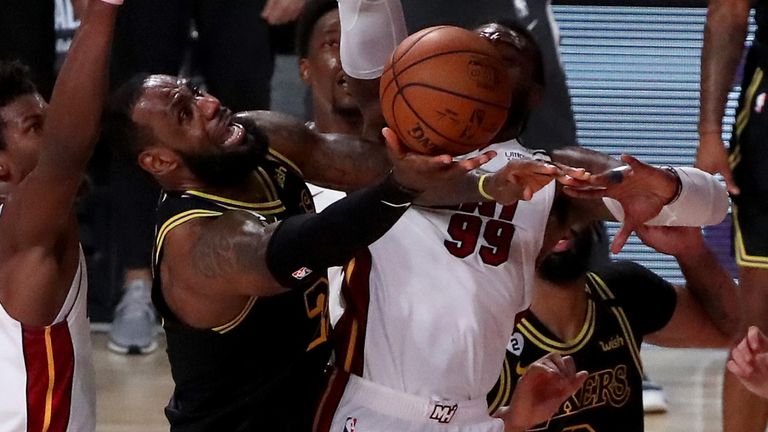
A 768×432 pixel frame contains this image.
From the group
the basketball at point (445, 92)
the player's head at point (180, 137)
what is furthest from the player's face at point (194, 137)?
the basketball at point (445, 92)

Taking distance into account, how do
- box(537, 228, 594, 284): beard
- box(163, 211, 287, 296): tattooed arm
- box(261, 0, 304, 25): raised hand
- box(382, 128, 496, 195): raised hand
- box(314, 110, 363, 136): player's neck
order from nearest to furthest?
box(382, 128, 496, 195): raised hand < box(163, 211, 287, 296): tattooed arm < box(537, 228, 594, 284): beard < box(314, 110, 363, 136): player's neck < box(261, 0, 304, 25): raised hand

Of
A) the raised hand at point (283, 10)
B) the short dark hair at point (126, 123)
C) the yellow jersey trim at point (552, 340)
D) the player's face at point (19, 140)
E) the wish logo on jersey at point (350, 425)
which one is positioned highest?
the short dark hair at point (126, 123)

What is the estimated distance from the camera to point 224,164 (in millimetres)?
3287

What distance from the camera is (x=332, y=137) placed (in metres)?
3.79

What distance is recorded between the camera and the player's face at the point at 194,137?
3.29 meters

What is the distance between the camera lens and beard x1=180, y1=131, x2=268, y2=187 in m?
3.28

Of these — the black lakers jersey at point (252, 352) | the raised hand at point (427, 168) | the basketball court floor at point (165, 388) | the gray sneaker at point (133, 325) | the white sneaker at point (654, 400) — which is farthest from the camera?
the gray sneaker at point (133, 325)

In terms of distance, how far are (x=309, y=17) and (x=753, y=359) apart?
194 cm

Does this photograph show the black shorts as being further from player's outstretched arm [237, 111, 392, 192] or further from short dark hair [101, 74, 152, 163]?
short dark hair [101, 74, 152, 163]

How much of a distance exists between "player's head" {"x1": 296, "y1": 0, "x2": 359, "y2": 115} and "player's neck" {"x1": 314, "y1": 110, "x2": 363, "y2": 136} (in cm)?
1

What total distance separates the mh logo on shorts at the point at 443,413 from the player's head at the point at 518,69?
0.66 m

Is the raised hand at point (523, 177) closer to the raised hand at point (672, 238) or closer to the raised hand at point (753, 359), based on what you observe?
the raised hand at point (672, 238)

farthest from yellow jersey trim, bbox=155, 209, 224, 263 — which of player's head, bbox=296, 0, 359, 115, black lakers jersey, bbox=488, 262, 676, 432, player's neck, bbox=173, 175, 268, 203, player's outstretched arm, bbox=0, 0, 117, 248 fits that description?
player's head, bbox=296, 0, 359, 115

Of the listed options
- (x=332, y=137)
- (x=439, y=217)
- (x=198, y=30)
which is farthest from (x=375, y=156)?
(x=198, y=30)
